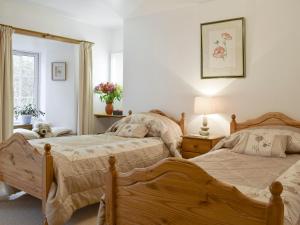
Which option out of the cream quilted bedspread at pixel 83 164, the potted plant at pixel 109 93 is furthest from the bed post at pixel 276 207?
the potted plant at pixel 109 93

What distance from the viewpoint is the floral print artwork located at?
3.81 metres

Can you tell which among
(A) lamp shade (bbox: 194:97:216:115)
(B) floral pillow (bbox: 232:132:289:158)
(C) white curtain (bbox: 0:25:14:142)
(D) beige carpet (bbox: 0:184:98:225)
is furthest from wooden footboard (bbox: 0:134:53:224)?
(A) lamp shade (bbox: 194:97:216:115)

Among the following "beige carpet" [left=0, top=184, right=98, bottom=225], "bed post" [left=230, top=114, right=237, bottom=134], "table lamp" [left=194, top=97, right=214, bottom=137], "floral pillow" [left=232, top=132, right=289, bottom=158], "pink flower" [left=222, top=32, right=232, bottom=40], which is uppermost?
"pink flower" [left=222, top=32, right=232, bottom=40]

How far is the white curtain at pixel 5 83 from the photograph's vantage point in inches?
158

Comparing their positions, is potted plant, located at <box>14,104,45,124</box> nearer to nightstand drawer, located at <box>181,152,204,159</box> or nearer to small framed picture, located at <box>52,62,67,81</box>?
small framed picture, located at <box>52,62,67,81</box>

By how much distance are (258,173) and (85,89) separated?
145 inches

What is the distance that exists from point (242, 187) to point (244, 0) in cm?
261

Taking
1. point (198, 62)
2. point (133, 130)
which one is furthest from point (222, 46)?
point (133, 130)

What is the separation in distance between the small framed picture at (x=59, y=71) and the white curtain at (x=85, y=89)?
1.92ft

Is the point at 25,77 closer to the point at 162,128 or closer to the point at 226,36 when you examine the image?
the point at 162,128

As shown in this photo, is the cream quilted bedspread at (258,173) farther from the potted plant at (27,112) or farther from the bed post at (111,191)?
the potted plant at (27,112)

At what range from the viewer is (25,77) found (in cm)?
613

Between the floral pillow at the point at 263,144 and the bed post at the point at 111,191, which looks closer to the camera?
the bed post at the point at 111,191

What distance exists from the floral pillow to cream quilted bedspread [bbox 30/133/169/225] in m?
1.06
